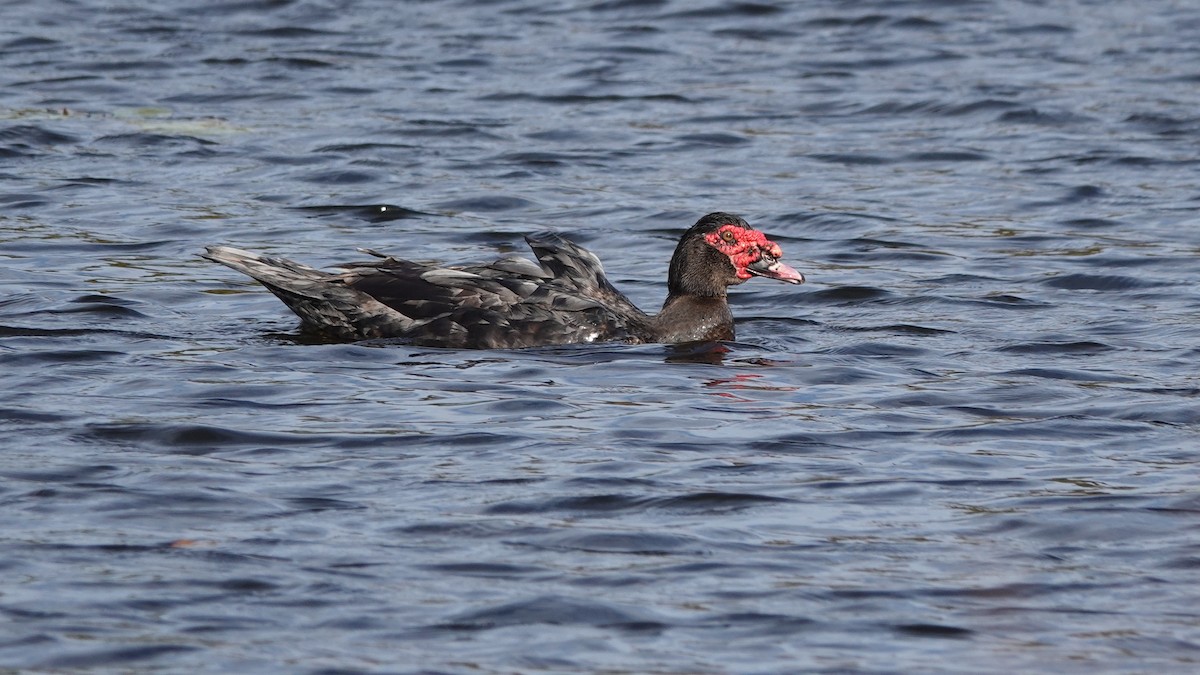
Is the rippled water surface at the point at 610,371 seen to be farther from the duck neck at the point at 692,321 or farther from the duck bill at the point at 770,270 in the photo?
the duck bill at the point at 770,270

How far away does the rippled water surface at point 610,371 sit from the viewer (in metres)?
6.54

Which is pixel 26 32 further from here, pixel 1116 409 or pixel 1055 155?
pixel 1116 409

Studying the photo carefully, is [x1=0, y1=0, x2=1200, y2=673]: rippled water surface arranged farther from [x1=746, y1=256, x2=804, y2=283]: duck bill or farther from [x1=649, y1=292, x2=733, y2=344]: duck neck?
[x1=746, y1=256, x2=804, y2=283]: duck bill

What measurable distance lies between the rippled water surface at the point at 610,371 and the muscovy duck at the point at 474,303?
7.7 inches

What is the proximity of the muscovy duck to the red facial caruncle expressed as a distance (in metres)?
0.36

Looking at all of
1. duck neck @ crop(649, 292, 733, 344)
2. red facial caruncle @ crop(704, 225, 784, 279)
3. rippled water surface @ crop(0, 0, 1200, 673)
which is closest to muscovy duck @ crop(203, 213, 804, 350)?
duck neck @ crop(649, 292, 733, 344)

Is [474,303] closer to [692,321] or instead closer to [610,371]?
[610,371]

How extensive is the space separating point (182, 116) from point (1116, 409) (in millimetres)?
10161

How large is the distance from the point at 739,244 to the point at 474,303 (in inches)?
65.3

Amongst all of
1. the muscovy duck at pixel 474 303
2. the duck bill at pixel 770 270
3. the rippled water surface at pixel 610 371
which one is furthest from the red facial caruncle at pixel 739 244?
the rippled water surface at pixel 610 371

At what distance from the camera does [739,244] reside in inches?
455

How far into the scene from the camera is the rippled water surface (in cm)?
654

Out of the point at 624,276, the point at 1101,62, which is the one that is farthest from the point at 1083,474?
the point at 1101,62

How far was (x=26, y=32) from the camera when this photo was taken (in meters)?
21.0
